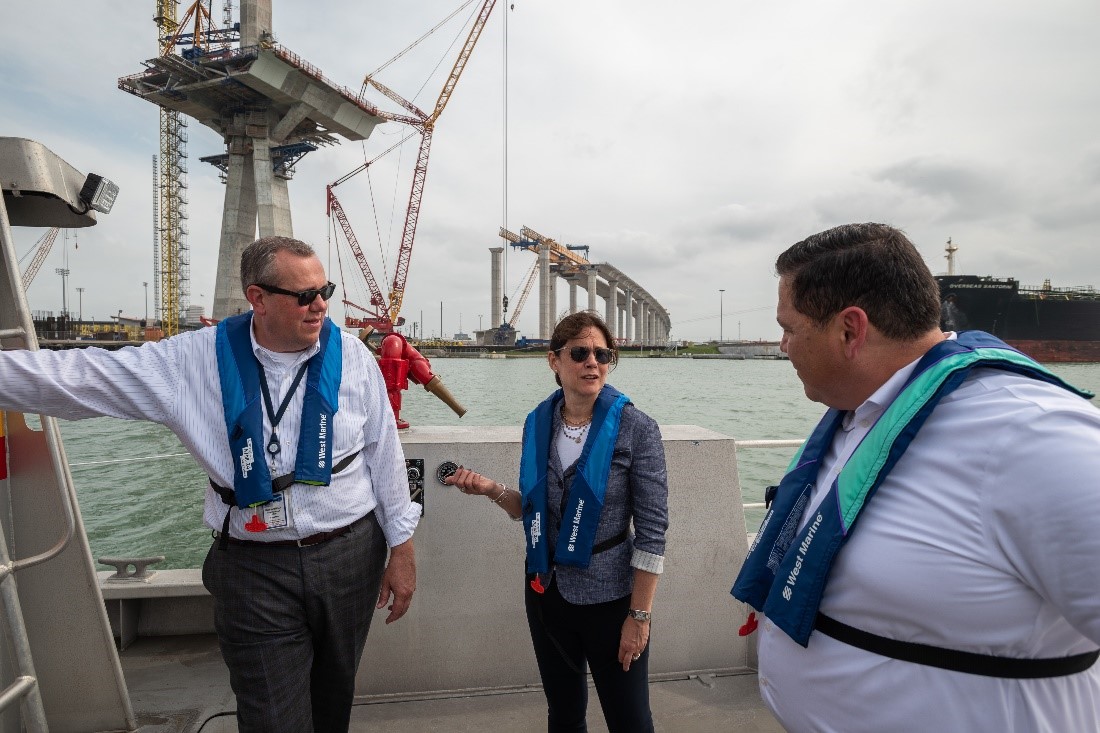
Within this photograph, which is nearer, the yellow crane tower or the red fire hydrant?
the red fire hydrant

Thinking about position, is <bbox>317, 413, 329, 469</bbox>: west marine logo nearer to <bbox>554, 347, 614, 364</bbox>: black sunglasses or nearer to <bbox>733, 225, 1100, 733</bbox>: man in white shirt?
<bbox>554, 347, 614, 364</bbox>: black sunglasses

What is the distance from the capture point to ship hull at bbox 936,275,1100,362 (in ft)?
125

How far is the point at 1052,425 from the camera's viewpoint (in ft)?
2.64

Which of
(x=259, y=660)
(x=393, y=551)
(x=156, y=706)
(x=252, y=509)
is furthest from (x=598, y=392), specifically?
(x=156, y=706)

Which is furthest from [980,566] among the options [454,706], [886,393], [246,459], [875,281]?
[454,706]

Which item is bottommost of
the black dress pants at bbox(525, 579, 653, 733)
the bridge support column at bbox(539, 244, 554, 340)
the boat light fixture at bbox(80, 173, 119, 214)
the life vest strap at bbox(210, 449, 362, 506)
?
the black dress pants at bbox(525, 579, 653, 733)

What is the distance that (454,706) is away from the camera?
99.6 inches

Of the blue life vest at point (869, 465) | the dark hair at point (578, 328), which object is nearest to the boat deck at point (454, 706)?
the dark hair at point (578, 328)

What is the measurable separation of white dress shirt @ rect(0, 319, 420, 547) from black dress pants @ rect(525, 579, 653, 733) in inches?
20.1

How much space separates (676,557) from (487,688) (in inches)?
38.8

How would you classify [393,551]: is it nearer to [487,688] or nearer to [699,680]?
[487,688]

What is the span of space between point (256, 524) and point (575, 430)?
2.99 ft

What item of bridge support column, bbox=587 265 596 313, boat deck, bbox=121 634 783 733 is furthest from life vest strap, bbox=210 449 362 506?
bridge support column, bbox=587 265 596 313

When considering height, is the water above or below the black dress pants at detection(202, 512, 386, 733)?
below
